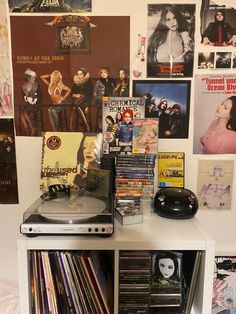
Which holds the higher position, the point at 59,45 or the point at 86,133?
the point at 59,45

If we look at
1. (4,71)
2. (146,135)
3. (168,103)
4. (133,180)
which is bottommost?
(133,180)

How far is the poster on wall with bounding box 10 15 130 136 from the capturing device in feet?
4.12

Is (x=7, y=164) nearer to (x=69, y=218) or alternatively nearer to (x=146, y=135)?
(x=69, y=218)

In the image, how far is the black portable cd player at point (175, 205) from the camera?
1.15m

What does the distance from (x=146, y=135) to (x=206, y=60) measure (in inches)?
15.2

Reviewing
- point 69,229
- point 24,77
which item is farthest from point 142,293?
point 24,77

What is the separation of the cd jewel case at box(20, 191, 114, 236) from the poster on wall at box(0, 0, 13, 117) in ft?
1.51

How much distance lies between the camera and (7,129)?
4.33 feet

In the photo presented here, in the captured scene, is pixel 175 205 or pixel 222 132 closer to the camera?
pixel 175 205

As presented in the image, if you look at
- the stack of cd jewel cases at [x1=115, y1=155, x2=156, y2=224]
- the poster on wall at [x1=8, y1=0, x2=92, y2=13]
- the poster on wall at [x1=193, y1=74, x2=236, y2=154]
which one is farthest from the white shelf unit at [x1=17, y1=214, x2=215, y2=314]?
the poster on wall at [x1=8, y1=0, x2=92, y2=13]

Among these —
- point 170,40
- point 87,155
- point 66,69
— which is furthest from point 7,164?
point 170,40

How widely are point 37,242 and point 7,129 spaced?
1.84 feet

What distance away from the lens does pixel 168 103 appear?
4.25 ft

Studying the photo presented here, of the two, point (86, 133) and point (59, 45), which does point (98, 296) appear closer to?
point (86, 133)
